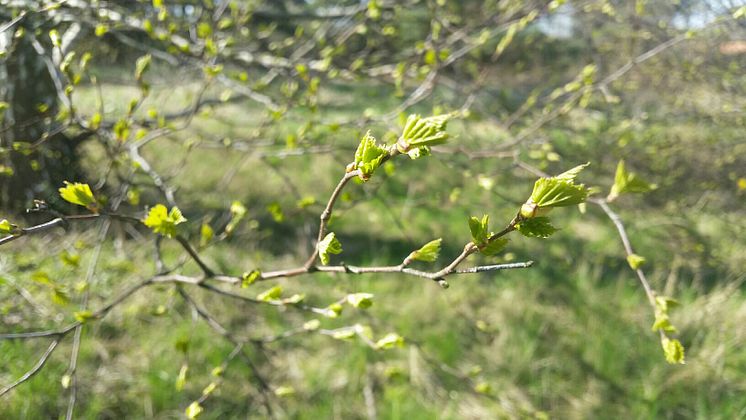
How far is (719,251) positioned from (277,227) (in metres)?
3.12

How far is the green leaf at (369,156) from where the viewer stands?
67 cm

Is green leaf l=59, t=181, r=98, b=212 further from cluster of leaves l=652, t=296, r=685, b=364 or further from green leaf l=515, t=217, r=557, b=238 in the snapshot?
cluster of leaves l=652, t=296, r=685, b=364

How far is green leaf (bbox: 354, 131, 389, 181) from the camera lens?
670 millimetres

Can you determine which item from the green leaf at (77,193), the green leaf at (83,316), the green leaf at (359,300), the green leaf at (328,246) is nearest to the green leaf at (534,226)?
the green leaf at (328,246)

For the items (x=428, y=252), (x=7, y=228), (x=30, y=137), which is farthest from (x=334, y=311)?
(x=30, y=137)

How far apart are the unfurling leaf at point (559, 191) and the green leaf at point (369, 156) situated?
0.20 metres

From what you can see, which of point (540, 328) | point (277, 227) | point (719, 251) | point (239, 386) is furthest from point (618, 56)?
point (239, 386)

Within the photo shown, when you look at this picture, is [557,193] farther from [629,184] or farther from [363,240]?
[363,240]

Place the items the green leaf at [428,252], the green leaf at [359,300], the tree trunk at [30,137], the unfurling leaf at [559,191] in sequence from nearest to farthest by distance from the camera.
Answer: the unfurling leaf at [559,191], the green leaf at [428,252], the green leaf at [359,300], the tree trunk at [30,137]

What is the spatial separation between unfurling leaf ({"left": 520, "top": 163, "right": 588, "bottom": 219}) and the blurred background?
0.91 m

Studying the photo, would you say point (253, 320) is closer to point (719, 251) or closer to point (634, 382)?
point (634, 382)

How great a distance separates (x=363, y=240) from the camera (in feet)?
12.0

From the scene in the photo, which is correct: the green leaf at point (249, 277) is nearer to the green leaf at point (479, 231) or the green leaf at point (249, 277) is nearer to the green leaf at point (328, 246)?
the green leaf at point (328, 246)

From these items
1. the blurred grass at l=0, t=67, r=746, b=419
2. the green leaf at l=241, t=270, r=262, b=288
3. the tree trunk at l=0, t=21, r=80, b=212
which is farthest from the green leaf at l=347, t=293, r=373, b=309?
the tree trunk at l=0, t=21, r=80, b=212
